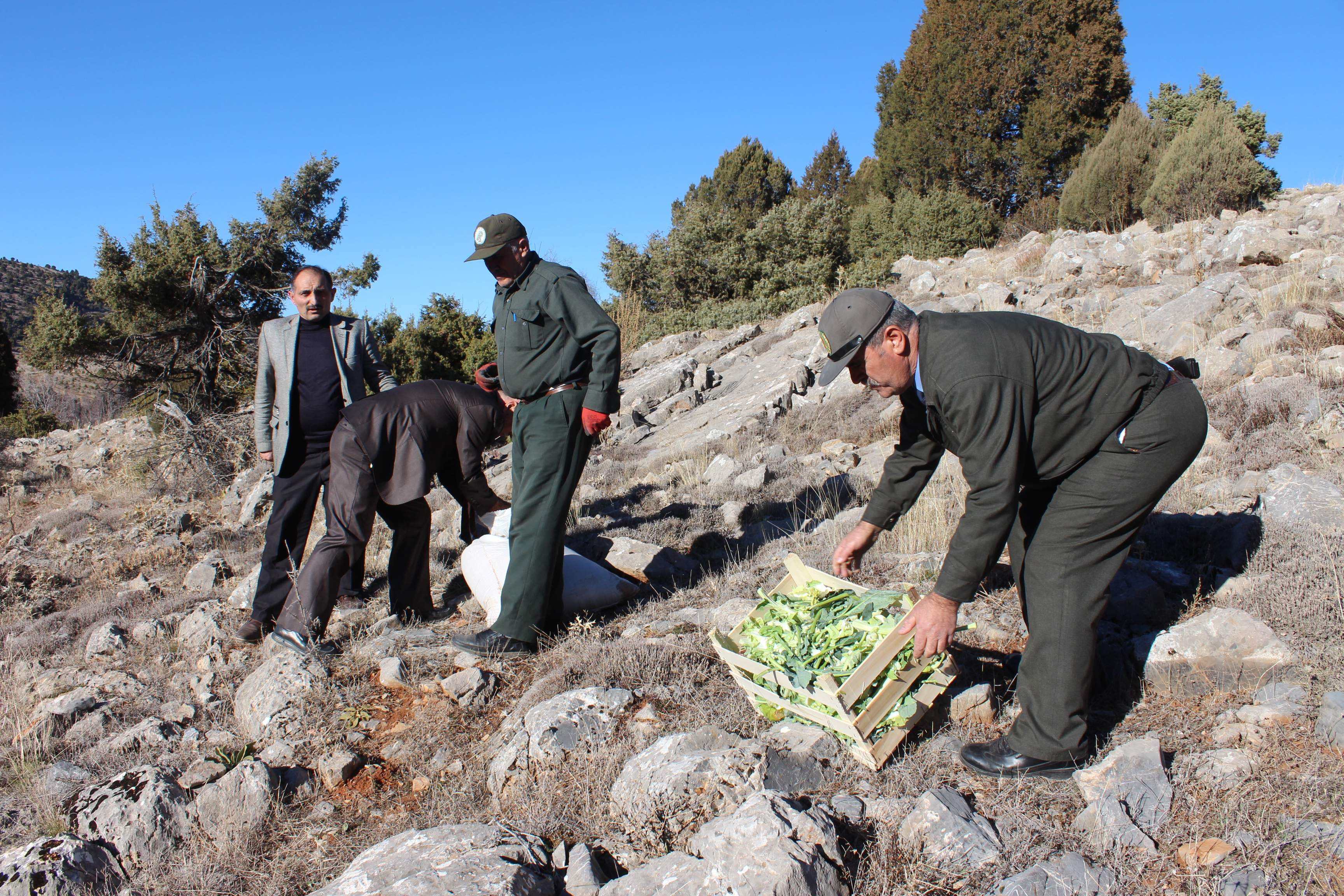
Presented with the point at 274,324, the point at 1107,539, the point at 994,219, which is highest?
the point at 994,219

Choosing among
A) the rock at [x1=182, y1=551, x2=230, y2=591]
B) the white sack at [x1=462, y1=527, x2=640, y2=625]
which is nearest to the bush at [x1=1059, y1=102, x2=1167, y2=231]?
the white sack at [x1=462, y1=527, x2=640, y2=625]

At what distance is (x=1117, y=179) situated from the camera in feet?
55.6

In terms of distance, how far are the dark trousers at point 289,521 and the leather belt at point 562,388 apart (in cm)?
146

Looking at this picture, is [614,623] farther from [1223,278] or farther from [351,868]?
[1223,278]

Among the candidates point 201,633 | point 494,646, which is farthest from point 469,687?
point 201,633

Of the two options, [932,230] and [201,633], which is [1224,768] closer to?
[201,633]

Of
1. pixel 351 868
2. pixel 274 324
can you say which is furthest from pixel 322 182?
pixel 351 868

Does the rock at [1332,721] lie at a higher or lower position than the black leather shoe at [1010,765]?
higher

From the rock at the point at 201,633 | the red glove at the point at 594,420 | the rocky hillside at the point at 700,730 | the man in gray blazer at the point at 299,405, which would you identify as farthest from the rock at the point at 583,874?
the rock at the point at 201,633

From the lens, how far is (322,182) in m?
14.7

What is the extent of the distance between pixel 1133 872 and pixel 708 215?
18352 mm

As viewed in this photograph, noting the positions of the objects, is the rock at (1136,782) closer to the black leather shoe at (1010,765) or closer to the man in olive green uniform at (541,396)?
the black leather shoe at (1010,765)

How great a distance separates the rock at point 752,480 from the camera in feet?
21.5

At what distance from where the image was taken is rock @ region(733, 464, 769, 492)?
6543 millimetres
